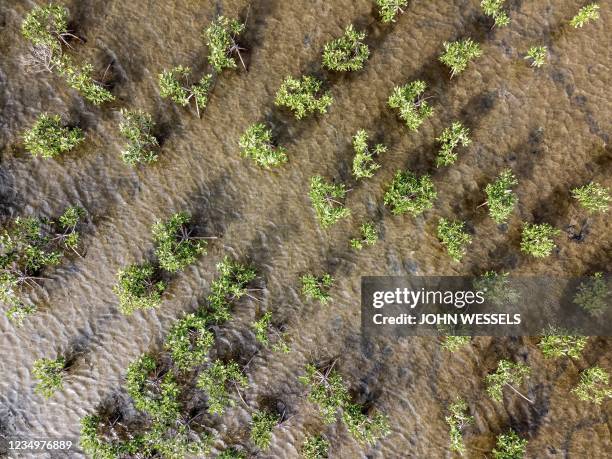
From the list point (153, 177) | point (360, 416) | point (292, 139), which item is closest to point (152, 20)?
point (153, 177)

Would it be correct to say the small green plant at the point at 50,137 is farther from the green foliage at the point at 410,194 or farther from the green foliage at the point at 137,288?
the green foliage at the point at 410,194

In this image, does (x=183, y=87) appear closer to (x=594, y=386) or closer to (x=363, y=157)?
(x=363, y=157)

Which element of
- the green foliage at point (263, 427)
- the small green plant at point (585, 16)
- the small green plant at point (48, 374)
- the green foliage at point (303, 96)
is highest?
the small green plant at point (585, 16)

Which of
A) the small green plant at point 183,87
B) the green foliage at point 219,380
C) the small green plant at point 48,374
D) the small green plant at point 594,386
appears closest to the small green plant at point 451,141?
the small green plant at point 183,87

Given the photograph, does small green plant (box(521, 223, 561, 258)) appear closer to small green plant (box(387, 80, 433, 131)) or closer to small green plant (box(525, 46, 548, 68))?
small green plant (box(387, 80, 433, 131))

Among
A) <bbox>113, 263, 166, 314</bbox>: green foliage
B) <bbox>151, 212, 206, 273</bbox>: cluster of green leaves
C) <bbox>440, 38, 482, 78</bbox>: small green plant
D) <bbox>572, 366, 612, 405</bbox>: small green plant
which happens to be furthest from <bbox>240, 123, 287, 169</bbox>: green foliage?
<bbox>572, 366, 612, 405</bbox>: small green plant

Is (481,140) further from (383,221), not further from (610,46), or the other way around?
(610,46)
